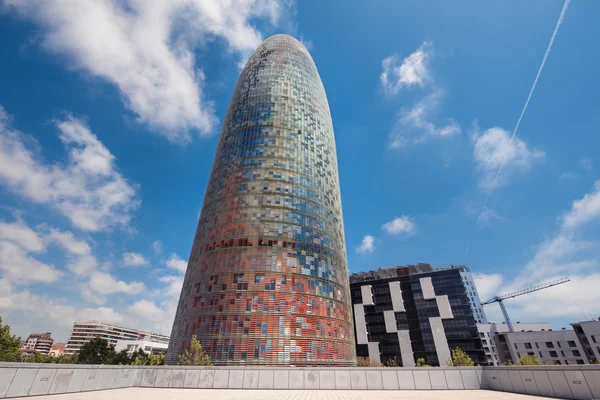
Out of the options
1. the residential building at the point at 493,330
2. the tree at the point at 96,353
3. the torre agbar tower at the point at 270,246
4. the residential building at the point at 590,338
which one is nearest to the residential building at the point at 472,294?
the residential building at the point at 493,330

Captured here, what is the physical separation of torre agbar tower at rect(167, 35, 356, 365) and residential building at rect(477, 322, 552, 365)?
352 feet

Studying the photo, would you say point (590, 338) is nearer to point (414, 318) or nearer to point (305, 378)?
point (414, 318)

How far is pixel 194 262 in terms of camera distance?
5672 cm

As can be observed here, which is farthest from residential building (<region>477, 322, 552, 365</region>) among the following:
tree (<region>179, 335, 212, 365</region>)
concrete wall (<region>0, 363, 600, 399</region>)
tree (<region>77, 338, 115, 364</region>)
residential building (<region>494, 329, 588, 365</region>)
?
tree (<region>77, 338, 115, 364</region>)

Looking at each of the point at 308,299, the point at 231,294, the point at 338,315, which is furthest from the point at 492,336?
the point at 231,294

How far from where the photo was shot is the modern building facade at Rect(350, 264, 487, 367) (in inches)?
3300

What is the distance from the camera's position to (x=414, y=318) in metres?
90.5

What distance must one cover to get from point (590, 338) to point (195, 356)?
402 ft

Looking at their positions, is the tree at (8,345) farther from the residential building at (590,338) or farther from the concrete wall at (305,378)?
the residential building at (590,338)

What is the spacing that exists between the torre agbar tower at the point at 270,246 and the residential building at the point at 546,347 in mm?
91667

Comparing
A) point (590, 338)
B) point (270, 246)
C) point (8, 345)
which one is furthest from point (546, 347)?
point (8, 345)

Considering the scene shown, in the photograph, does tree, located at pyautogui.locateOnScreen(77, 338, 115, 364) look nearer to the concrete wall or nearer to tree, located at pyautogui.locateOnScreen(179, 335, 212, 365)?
tree, located at pyautogui.locateOnScreen(179, 335, 212, 365)

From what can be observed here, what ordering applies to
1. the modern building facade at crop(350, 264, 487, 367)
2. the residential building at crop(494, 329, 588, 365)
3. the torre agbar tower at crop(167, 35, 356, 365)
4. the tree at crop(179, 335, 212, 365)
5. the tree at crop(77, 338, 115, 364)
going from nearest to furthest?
the tree at crop(179, 335, 212, 365), the torre agbar tower at crop(167, 35, 356, 365), the tree at crop(77, 338, 115, 364), the modern building facade at crop(350, 264, 487, 367), the residential building at crop(494, 329, 588, 365)

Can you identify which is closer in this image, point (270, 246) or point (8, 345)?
point (270, 246)
